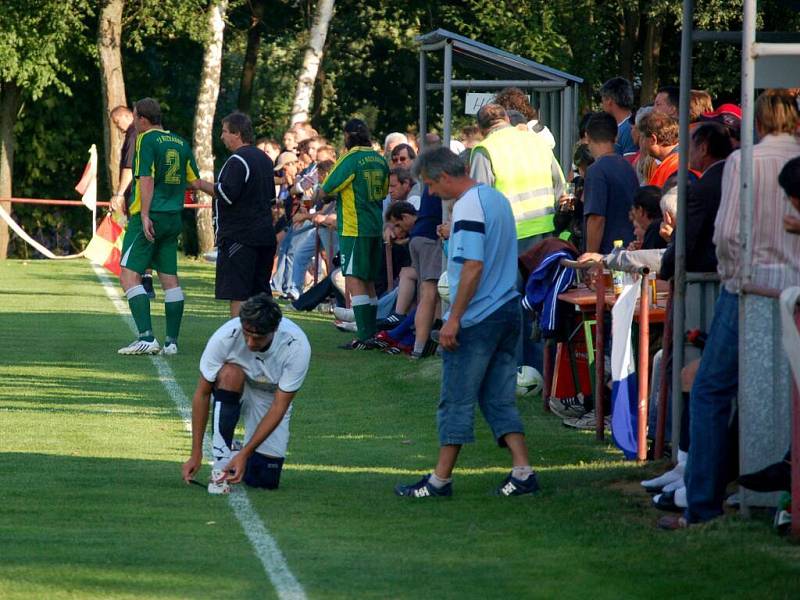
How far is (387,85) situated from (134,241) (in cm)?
2772

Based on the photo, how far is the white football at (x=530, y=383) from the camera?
42.3 ft

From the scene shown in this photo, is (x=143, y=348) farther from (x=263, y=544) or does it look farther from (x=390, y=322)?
(x=263, y=544)

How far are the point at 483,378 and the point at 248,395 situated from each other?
1247 millimetres

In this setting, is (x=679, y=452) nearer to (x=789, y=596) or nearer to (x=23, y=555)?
(x=789, y=596)

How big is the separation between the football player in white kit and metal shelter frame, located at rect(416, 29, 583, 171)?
19.4ft

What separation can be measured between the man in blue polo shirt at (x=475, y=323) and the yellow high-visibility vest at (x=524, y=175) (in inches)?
149

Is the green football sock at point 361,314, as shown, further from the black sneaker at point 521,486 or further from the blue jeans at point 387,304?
the black sneaker at point 521,486

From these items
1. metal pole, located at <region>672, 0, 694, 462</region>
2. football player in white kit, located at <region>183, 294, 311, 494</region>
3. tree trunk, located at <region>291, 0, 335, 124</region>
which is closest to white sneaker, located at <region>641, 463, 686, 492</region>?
metal pole, located at <region>672, 0, 694, 462</region>

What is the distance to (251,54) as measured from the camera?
40.4 metres

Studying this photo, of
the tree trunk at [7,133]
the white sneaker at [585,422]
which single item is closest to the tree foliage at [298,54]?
the tree trunk at [7,133]

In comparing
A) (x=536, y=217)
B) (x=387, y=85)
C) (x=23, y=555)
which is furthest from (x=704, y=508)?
(x=387, y=85)

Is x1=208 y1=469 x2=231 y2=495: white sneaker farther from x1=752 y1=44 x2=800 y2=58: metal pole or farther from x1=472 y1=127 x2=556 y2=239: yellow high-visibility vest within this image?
x1=472 y1=127 x2=556 y2=239: yellow high-visibility vest

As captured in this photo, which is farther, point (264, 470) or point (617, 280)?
point (617, 280)

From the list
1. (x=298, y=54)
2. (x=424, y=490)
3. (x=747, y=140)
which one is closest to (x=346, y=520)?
(x=424, y=490)
